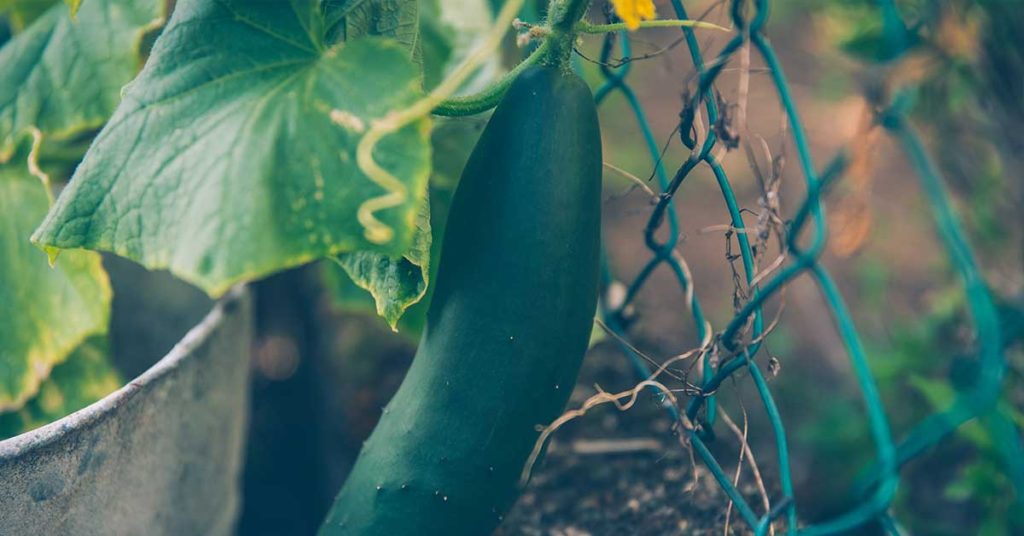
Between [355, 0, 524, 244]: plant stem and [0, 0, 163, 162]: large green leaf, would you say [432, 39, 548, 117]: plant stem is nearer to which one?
[355, 0, 524, 244]: plant stem

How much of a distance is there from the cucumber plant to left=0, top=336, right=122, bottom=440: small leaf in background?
0.31m

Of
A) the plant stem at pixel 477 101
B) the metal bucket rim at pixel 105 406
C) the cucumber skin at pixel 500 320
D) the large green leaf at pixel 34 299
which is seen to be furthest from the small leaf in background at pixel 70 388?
the plant stem at pixel 477 101

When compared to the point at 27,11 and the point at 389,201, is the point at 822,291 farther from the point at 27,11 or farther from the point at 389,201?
the point at 27,11

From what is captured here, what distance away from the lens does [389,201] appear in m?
0.60

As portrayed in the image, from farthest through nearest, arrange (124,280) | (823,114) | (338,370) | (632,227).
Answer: (823,114) → (632,227) → (338,370) → (124,280)

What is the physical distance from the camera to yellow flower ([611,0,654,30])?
2.07ft

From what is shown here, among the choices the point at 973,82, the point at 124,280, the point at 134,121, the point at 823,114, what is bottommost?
the point at 823,114

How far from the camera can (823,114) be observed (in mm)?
2410

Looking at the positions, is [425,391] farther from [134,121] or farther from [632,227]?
[632,227]

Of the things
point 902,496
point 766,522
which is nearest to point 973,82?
point 902,496

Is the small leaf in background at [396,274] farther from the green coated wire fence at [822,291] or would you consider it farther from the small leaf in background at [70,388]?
the small leaf in background at [70,388]

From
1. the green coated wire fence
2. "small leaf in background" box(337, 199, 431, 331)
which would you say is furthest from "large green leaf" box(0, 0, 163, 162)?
the green coated wire fence

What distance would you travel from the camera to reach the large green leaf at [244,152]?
608 millimetres

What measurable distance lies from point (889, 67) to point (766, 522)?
0.36 meters
